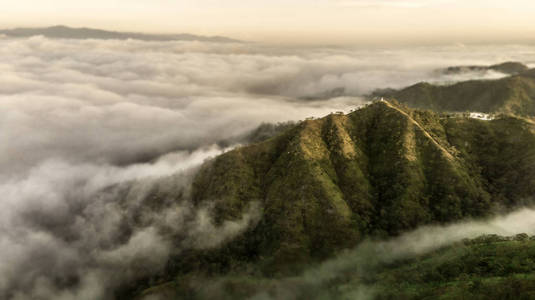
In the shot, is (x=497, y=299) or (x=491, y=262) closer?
(x=497, y=299)

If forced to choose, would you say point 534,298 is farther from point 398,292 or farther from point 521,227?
point 521,227

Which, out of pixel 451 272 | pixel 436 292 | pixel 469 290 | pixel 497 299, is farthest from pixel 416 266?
pixel 497 299

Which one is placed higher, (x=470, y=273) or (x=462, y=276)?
(x=462, y=276)

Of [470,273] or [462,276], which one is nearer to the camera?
[462,276]

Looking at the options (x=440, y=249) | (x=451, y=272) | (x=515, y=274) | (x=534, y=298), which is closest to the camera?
(x=534, y=298)

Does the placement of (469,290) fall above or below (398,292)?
above

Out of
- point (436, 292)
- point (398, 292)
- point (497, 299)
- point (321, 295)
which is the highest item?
point (497, 299)

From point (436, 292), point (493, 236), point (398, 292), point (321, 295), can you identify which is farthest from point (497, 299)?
point (321, 295)

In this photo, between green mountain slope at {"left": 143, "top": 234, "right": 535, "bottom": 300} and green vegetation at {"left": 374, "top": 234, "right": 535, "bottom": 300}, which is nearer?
green vegetation at {"left": 374, "top": 234, "right": 535, "bottom": 300}

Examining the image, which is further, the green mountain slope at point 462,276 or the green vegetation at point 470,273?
the green mountain slope at point 462,276

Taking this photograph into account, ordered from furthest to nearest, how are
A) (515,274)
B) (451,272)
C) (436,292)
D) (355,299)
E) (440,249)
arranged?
1. (440,249)
2. (355,299)
3. (451,272)
4. (436,292)
5. (515,274)
